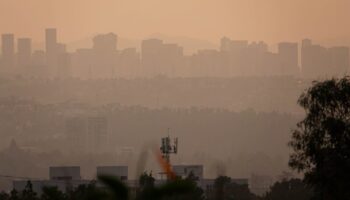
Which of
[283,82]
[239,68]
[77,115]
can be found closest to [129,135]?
[77,115]

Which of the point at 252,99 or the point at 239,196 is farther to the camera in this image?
the point at 252,99

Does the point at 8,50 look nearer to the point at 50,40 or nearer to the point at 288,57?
the point at 50,40

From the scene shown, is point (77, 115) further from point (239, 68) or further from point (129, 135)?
point (239, 68)

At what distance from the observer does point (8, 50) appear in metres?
191

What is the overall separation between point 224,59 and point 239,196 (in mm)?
134139

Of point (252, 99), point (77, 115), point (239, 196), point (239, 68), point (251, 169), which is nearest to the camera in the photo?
point (239, 196)

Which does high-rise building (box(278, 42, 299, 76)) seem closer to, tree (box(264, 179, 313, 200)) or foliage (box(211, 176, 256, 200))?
tree (box(264, 179, 313, 200))

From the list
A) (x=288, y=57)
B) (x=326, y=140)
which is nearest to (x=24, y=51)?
(x=288, y=57)

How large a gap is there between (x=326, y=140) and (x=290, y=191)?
30781 millimetres

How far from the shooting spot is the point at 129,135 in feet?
529

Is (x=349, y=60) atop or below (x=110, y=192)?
atop

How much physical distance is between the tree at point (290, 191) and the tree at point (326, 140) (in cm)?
2298

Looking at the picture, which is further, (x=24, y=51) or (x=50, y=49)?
(x=50, y=49)

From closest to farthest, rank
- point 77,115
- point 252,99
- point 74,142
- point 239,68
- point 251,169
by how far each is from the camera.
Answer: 1. point 251,169
2. point 74,142
3. point 77,115
4. point 252,99
5. point 239,68
